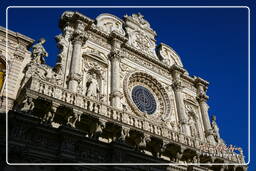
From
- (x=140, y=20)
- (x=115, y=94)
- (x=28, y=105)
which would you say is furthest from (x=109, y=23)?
(x=28, y=105)

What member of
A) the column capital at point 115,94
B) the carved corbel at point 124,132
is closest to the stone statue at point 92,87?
the column capital at point 115,94

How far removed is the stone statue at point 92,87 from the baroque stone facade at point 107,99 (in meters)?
0.05

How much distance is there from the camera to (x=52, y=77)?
1258 cm

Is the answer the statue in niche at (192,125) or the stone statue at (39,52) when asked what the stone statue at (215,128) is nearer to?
the statue in niche at (192,125)

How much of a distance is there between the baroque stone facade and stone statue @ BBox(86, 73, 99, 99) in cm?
5

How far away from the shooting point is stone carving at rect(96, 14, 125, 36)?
734 inches

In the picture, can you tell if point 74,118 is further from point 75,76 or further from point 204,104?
point 204,104

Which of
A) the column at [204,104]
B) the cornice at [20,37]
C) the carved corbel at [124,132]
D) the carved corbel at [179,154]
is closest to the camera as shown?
the carved corbel at [124,132]

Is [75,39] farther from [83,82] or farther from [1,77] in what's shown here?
[1,77]

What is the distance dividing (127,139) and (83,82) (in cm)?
388

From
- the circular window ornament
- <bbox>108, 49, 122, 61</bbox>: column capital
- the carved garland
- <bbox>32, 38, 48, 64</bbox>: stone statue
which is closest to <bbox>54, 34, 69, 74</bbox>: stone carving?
<bbox>32, 38, 48, 64</bbox>: stone statue

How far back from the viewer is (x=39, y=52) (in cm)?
1304

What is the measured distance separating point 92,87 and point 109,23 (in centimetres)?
658

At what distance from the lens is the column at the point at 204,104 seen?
19.0 m
